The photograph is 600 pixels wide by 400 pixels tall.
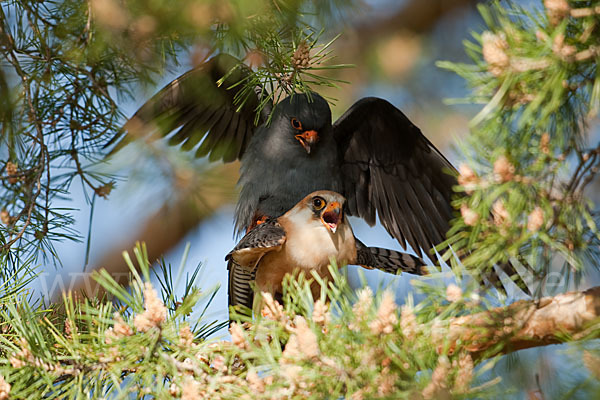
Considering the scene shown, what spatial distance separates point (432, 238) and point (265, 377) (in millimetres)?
1548

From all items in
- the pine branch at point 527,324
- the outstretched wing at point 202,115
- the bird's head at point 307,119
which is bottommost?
the pine branch at point 527,324

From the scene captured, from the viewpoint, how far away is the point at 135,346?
126 centimetres

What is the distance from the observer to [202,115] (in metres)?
2.86

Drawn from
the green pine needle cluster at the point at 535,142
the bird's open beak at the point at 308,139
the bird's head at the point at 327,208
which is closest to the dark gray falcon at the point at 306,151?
the bird's open beak at the point at 308,139

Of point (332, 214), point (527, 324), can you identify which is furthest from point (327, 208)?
point (527, 324)

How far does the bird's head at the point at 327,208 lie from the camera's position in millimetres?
2074

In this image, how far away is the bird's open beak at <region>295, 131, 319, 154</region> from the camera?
2439mm

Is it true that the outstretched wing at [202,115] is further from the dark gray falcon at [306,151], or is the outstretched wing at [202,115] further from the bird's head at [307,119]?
the bird's head at [307,119]

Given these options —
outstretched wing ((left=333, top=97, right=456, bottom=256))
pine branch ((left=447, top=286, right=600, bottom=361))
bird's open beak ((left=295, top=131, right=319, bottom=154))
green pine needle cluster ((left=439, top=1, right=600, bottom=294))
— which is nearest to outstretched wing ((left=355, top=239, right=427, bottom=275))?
outstretched wing ((left=333, top=97, right=456, bottom=256))

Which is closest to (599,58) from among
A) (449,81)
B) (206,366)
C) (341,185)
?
(206,366)

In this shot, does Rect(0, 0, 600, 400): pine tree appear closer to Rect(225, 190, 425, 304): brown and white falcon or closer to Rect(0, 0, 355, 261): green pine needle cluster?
Rect(0, 0, 355, 261): green pine needle cluster

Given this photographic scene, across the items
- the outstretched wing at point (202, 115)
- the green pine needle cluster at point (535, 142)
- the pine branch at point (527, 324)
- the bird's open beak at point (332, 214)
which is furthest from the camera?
the outstretched wing at point (202, 115)

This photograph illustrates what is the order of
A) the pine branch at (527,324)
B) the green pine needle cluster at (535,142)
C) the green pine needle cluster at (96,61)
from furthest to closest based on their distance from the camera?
1. the green pine needle cluster at (96,61)
2. the pine branch at (527,324)
3. the green pine needle cluster at (535,142)

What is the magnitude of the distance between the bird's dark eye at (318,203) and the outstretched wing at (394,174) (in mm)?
636
